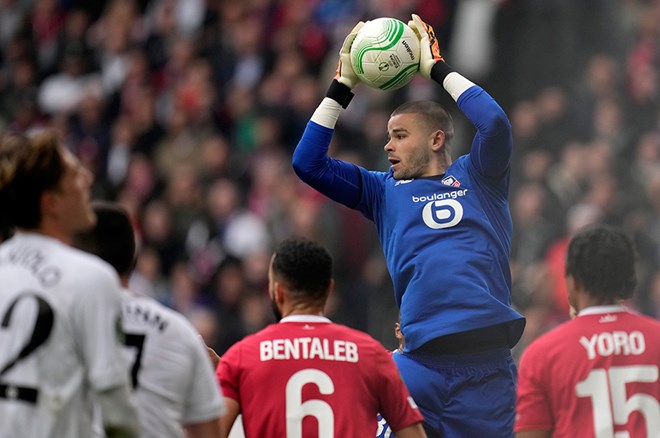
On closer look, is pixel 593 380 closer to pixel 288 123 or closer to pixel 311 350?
pixel 311 350

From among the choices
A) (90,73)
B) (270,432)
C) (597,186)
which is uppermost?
(90,73)

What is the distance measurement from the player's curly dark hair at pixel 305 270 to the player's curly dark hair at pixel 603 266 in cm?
113

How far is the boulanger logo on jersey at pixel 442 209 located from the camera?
742 cm

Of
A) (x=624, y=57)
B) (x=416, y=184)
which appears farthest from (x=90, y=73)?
(x=416, y=184)

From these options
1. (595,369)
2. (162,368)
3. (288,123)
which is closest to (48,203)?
(162,368)

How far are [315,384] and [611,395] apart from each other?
4.35ft

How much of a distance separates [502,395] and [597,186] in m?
6.20

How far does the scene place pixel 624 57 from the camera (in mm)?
14977

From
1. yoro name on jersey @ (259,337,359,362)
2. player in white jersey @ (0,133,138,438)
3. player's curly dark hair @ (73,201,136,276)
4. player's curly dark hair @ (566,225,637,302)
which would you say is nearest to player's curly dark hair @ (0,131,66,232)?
player in white jersey @ (0,133,138,438)

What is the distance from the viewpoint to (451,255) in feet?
24.0

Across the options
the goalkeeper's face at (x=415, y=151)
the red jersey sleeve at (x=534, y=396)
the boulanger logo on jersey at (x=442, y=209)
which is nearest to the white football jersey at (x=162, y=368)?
the red jersey sleeve at (x=534, y=396)

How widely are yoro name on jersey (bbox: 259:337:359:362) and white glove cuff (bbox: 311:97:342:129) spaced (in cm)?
172

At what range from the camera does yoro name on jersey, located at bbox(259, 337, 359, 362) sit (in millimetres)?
6473

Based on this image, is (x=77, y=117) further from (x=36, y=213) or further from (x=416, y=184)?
(x=36, y=213)
